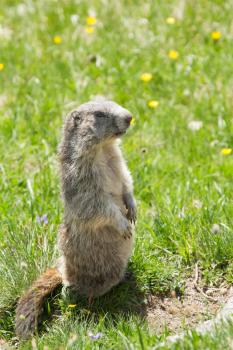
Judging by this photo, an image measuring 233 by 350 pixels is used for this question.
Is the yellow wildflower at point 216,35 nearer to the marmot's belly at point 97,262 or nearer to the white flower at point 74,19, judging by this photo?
the white flower at point 74,19

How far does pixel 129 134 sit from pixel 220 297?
6.65 ft

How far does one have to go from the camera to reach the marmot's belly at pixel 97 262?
15.2 feet

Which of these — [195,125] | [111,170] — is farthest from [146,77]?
[111,170]

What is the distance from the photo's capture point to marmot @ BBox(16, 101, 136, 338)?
4465 mm

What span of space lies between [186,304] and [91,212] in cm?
88

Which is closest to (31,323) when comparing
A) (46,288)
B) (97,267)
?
(46,288)

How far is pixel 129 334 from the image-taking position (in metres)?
3.95

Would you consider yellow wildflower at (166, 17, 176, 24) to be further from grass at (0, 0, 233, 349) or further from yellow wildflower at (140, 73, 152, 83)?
yellow wildflower at (140, 73, 152, 83)

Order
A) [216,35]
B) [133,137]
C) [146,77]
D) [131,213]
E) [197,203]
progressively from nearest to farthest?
[131,213] → [197,203] → [133,137] → [146,77] → [216,35]

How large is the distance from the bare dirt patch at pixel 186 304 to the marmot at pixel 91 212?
0.34 meters

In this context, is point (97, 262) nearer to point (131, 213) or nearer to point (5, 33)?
point (131, 213)

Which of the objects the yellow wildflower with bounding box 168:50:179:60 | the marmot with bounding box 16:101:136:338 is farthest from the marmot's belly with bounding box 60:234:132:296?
the yellow wildflower with bounding box 168:50:179:60

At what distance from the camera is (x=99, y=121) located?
446 cm

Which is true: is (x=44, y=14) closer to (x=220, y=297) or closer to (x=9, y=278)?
(x=9, y=278)
